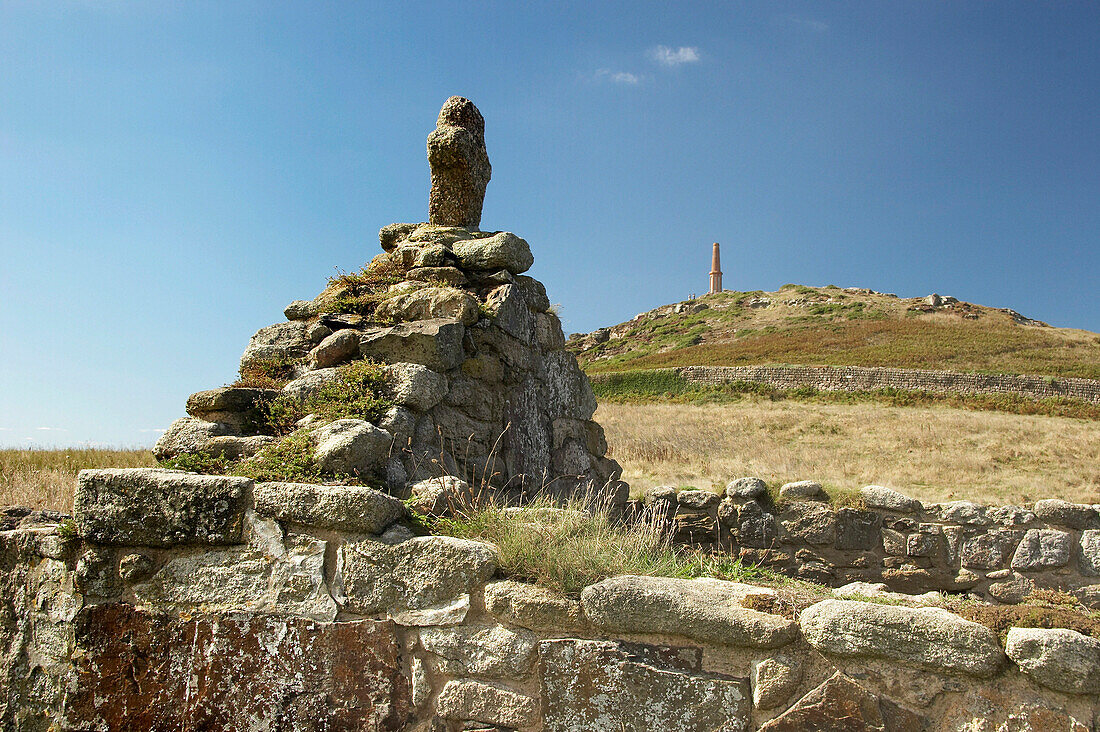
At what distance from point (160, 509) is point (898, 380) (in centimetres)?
2920

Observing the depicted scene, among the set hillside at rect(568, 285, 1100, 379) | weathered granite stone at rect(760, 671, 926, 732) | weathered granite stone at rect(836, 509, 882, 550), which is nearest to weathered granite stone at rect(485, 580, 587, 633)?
weathered granite stone at rect(760, 671, 926, 732)

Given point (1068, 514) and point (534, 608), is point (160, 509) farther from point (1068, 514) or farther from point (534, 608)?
point (1068, 514)

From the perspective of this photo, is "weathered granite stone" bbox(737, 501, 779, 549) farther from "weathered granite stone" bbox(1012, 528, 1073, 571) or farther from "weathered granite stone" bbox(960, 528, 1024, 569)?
"weathered granite stone" bbox(1012, 528, 1073, 571)

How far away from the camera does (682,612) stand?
97.3 inches

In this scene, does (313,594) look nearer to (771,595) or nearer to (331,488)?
(331,488)

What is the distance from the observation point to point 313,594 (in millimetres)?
2779

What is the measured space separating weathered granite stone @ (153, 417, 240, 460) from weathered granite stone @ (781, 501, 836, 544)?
17.2 feet

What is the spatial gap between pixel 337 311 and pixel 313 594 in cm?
378

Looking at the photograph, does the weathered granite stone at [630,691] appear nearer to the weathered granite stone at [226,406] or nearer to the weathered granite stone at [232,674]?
the weathered granite stone at [232,674]

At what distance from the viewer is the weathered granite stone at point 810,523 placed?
688cm

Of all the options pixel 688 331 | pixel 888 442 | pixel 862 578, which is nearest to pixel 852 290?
pixel 688 331

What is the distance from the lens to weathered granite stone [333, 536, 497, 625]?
270cm

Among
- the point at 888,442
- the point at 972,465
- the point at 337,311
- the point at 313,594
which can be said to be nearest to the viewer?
the point at 313,594

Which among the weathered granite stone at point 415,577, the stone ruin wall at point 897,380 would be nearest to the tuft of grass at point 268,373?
the weathered granite stone at point 415,577
